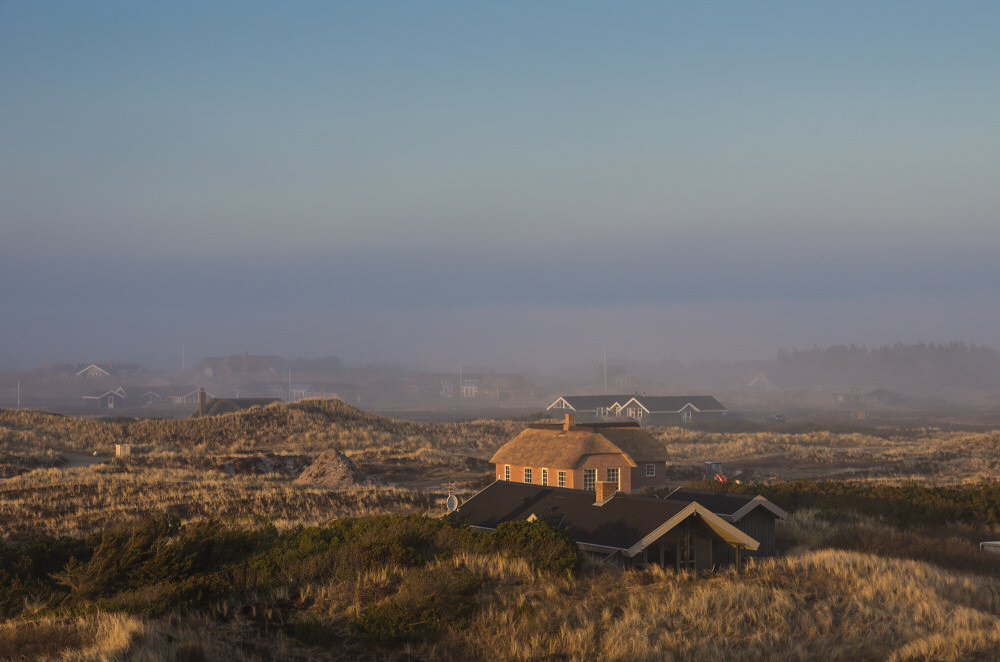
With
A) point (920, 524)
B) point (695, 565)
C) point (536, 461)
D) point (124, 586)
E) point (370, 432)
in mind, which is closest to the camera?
point (124, 586)

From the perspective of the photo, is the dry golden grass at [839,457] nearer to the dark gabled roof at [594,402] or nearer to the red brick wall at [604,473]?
the red brick wall at [604,473]

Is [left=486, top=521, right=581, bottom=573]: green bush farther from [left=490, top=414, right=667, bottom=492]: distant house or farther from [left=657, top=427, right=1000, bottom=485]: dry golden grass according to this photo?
[left=657, top=427, right=1000, bottom=485]: dry golden grass

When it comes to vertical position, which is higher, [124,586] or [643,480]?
[124,586]

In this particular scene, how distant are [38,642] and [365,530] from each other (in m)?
7.95

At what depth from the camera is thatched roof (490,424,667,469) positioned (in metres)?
37.6

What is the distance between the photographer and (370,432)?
8131 centimetres

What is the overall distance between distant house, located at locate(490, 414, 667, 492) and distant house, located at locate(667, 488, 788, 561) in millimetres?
14074

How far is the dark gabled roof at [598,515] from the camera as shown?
1856 cm

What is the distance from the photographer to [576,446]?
124ft

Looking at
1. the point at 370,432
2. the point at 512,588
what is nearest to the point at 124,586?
the point at 512,588

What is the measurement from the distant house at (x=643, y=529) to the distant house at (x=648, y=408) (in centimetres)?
9729

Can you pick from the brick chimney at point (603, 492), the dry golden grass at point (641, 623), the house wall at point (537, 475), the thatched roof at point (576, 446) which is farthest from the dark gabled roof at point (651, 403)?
the dry golden grass at point (641, 623)

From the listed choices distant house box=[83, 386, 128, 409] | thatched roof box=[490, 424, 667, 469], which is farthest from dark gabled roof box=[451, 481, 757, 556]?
distant house box=[83, 386, 128, 409]

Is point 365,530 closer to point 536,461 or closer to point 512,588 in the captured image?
point 512,588
